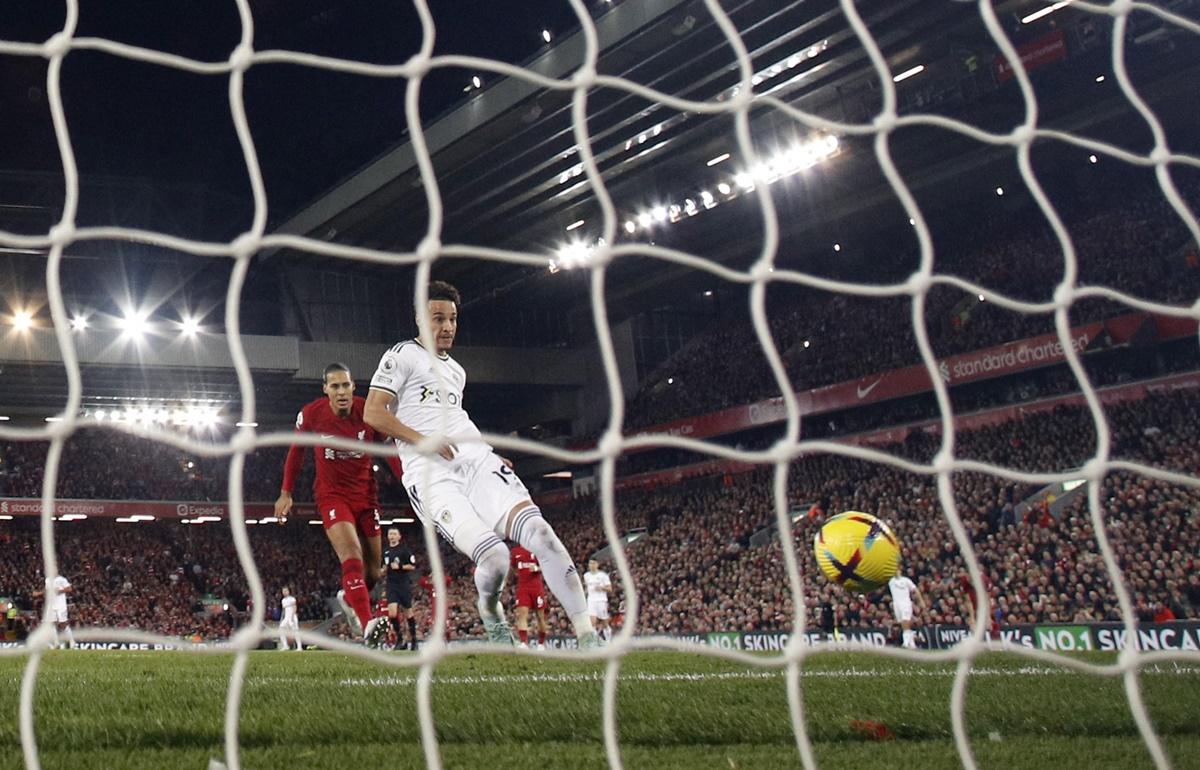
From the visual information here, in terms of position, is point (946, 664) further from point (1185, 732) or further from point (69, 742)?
point (69, 742)

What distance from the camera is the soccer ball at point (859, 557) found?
6.73 metres

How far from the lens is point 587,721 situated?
11.9ft

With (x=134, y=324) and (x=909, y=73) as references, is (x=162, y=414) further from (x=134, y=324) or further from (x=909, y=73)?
(x=909, y=73)

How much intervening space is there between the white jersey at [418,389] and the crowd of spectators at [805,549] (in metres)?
9.92

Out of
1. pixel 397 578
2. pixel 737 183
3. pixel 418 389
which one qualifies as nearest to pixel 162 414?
pixel 737 183

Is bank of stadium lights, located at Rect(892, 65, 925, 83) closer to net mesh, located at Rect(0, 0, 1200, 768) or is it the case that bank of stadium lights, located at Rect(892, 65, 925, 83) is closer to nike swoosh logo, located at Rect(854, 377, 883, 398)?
nike swoosh logo, located at Rect(854, 377, 883, 398)

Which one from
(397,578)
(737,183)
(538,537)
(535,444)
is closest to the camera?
(535,444)

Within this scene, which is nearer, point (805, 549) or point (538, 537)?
point (538, 537)

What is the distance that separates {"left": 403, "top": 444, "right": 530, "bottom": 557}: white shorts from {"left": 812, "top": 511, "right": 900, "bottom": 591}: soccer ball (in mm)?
2343

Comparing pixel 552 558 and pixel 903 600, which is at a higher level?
pixel 903 600

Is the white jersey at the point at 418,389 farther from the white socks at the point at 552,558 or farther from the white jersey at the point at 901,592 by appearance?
the white jersey at the point at 901,592

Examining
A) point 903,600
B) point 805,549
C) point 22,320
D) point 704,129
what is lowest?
point 903,600

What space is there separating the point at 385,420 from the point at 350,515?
5.60 feet

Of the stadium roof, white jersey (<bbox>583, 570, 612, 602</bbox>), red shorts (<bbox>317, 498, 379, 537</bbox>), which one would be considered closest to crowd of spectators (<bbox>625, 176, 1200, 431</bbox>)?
the stadium roof
